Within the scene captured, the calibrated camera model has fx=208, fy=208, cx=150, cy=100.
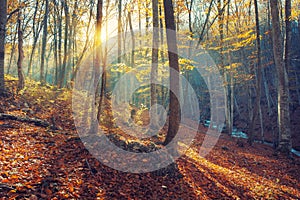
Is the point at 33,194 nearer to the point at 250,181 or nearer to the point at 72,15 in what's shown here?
the point at 250,181

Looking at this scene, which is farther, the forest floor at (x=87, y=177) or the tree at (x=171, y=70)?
the tree at (x=171, y=70)

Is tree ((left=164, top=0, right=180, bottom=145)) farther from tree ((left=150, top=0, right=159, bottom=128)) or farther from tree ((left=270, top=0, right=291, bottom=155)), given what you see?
tree ((left=270, top=0, right=291, bottom=155))

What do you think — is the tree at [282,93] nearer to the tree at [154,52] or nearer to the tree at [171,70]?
the tree at [154,52]

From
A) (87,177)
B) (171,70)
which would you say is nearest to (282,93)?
(171,70)

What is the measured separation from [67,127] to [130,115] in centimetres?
653

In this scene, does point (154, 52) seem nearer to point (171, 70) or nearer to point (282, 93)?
point (171, 70)

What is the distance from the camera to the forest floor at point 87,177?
151 inches

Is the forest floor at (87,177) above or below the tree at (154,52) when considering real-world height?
below

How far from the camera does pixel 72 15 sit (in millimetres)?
16438

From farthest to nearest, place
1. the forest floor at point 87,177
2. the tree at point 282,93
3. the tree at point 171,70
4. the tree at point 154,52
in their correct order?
the tree at point 154,52 < the tree at point 282,93 < the tree at point 171,70 < the forest floor at point 87,177

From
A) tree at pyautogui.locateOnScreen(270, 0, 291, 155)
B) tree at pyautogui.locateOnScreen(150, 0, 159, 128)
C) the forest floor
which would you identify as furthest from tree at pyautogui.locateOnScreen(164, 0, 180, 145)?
tree at pyautogui.locateOnScreen(270, 0, 291, 155)

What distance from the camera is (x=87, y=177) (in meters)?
4.54

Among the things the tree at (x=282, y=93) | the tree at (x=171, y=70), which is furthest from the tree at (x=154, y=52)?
the tree at (x=282, y=93)

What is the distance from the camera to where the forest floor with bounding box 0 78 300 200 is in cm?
385
